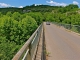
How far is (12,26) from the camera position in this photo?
2970 inches

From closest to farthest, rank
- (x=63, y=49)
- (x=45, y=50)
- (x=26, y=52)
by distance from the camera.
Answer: (x=26, y=52)
(x=45, y=50)
(x=63, y=49)

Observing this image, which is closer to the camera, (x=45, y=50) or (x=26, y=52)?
(x=26, y=52)

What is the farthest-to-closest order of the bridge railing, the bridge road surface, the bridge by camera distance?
the bridge road surface, the bridge, the bridge railing

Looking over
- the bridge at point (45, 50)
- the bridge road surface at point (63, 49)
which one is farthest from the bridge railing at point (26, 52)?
the bridge road surface at point (63, 49)

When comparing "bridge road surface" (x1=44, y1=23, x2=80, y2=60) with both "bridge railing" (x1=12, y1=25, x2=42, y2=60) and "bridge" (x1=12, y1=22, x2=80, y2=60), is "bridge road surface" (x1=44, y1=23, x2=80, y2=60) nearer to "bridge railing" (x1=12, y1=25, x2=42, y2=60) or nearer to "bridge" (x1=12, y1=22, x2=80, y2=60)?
"bridge" (x1=12, y1=22, x2=80, y2=60)

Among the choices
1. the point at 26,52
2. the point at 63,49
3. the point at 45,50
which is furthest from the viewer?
the point at 63,49

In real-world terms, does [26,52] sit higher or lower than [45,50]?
higher

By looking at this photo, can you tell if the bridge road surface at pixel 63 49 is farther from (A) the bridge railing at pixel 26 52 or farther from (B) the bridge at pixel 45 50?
(A) the bridge railing at pixel 26 52

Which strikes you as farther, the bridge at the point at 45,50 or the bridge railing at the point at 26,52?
the bridge at the point at 45,50

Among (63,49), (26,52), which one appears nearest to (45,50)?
(26,52)

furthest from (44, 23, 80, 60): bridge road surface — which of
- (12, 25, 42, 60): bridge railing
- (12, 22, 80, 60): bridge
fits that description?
(12, 25, 42, 60): bridge railing

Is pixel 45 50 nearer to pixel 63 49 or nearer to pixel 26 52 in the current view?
pixel 26 52

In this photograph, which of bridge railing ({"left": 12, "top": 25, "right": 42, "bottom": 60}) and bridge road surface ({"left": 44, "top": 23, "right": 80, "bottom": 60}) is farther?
bridge road surface ({"left": 44, "top": 23, "right": 80, "bottom": 60})

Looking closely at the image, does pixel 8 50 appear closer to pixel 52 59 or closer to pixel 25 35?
pixel 25 35
